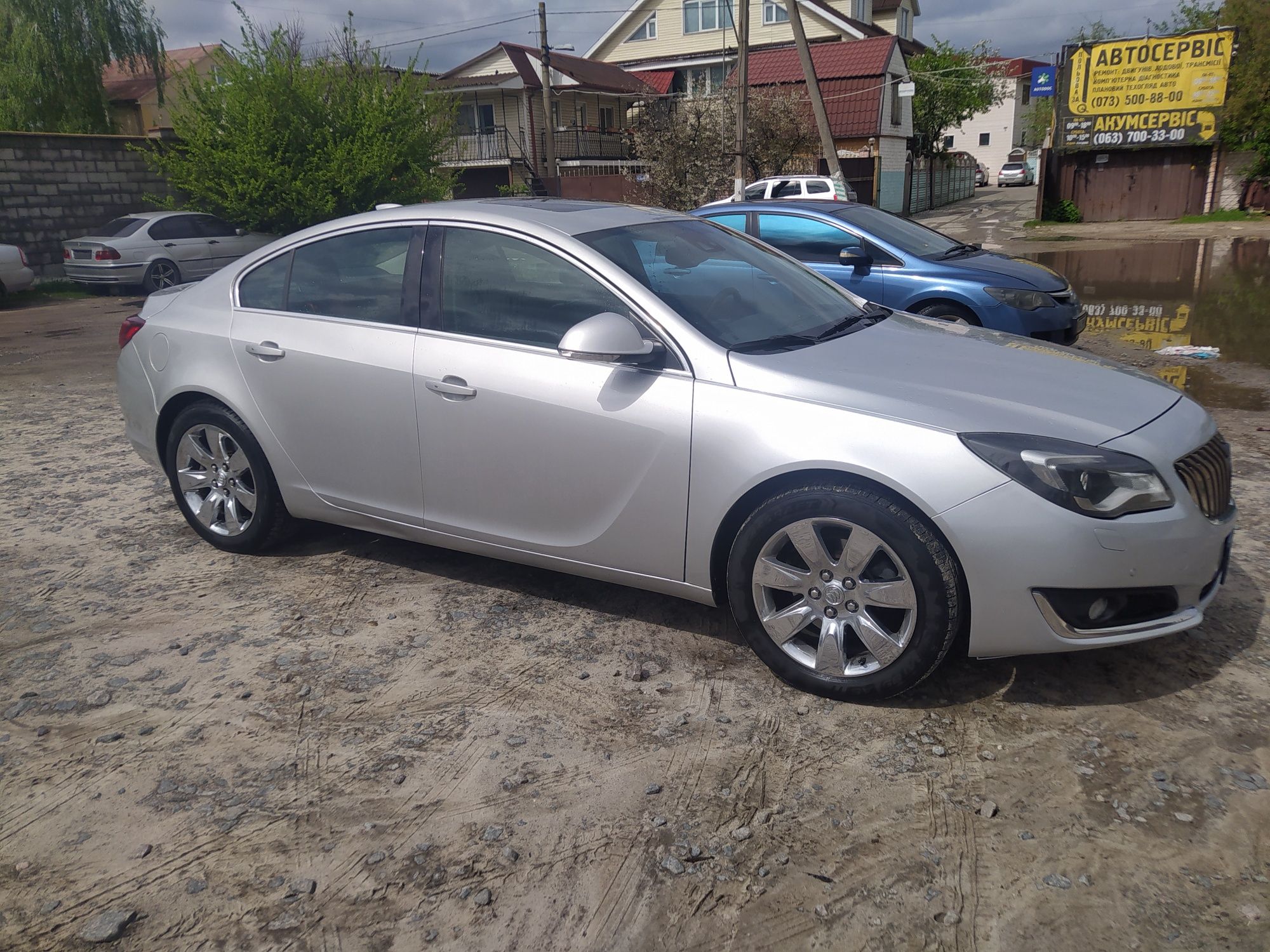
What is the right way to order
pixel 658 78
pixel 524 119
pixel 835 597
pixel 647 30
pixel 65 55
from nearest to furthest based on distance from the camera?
pixel 835 597, pixel 65 55, pixel 524 119, pixel 658 78, pixel 647 30

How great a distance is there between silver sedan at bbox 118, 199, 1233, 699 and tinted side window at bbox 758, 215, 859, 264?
14.5 feet

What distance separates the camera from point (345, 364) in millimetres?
4297

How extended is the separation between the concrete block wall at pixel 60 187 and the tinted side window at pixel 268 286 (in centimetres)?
1722

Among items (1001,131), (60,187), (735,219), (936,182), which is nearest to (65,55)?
(60,187)

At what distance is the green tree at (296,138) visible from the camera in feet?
55.5

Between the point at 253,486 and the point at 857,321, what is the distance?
9.66 ft

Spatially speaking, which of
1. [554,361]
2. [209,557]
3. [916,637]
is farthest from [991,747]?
[209,557]

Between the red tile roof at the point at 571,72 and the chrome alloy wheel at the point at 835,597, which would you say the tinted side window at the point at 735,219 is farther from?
the red tile roof at the point at 571,72

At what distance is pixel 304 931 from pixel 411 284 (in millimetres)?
2627

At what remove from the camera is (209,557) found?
5.02 metres

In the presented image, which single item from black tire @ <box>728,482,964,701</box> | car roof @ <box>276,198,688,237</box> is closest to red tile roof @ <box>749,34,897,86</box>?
car roof @ <box>276,198,688,237</box>

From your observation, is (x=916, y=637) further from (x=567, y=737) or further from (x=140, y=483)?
(x=140, y=483)

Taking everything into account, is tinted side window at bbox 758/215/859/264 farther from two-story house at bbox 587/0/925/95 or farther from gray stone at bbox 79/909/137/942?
two-story house at bbox 587/0/925/95

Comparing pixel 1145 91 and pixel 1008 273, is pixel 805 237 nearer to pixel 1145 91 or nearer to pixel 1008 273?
pixel 1008 273
